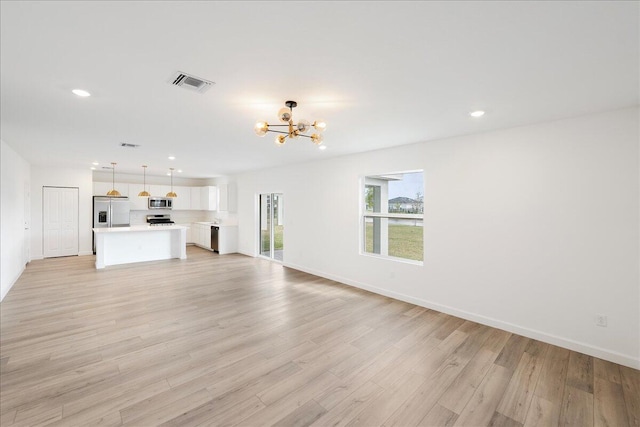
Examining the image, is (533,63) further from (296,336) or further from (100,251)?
(100,251)

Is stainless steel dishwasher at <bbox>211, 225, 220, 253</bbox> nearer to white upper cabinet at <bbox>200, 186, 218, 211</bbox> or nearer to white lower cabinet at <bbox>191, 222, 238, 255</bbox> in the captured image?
white lower cabinet at <bbox>191, 222, 238, 255</bbox>

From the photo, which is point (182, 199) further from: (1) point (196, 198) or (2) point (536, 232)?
(2) point (536, 232)

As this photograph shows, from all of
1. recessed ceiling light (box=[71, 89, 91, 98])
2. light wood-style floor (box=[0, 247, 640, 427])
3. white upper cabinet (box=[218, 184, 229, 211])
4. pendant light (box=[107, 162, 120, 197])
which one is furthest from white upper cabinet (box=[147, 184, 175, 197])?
recessed ceiling light (box=[71, 89, 91, 98])

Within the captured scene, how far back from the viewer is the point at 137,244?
24.5 feet

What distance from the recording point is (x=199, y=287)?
527 centimetres

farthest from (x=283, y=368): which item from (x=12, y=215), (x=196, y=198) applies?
(x=196, y=198)

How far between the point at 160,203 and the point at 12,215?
4.52 meters

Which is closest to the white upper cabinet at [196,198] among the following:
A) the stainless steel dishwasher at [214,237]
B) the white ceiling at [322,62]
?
the stainless steel dishwasher at [214,237]

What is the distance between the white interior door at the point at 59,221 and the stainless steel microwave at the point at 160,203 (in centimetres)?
194

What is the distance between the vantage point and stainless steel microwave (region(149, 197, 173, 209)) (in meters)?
9.57

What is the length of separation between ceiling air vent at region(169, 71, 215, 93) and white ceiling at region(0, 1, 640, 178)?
0.21 feet

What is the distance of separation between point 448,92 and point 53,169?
1001cm

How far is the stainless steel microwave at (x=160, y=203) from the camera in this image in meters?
9.57

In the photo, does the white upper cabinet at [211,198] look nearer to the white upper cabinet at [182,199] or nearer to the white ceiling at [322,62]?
the white upper cabinet at [182,199]
